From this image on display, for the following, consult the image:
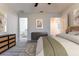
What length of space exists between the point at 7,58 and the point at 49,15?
2115mm

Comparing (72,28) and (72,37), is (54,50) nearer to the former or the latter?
(72,37)

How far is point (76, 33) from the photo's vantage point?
2324 millimetres

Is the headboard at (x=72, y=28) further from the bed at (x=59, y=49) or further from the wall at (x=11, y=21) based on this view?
the wall at (x=11, y=21)

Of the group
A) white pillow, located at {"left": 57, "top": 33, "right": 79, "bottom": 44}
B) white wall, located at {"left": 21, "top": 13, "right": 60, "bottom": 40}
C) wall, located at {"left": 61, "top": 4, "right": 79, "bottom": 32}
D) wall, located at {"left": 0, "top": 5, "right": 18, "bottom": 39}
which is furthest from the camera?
white wall, located at {"left": 21, "top": 13, "right": 60, "bottom": 40}

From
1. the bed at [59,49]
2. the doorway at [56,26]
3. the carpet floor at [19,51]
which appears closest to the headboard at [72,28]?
the doorway at [56,26]

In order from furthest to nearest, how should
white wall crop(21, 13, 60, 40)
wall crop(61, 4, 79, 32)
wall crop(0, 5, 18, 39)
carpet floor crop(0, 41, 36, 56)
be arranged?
white wall crop(21, 13, 60, 40), wall crop(61, 4, 79, 32), wall crop(0, 5, 18, 39), carpet floor crop(0, 41, 36, 56)

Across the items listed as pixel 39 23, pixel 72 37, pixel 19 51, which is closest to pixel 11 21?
pixel 19 51

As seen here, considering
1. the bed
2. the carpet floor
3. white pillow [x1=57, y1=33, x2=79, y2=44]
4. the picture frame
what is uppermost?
the picture frame

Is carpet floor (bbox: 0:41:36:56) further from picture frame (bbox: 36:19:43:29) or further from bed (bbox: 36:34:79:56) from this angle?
picture frame (bbox: 36:19:43:29)

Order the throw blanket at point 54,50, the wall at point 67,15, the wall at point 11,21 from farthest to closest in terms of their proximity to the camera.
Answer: the wall at point 67,15 < the wall at point 11,21 < the throw blanket at point 54,50

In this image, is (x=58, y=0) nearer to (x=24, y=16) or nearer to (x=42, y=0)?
(x=42, y=0)

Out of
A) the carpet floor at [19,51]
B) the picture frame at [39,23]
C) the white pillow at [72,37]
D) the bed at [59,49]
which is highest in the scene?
the picture frame at [39,23]

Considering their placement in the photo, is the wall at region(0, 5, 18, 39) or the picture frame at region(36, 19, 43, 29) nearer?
the wall at region(0, 5, 18, 39)

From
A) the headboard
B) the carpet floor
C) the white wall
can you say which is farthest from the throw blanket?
the white wall
